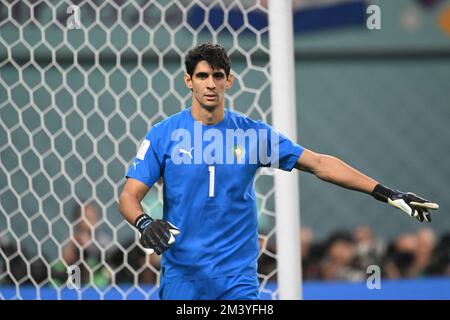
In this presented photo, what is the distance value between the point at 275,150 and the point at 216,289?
0.60m

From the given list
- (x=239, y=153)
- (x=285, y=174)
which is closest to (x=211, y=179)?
(x=239, y=153)

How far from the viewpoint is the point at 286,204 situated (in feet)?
15.1

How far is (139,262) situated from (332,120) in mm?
3154

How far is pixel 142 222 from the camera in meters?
3.67

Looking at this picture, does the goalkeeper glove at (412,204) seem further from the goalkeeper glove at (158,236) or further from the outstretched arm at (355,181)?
the goalkeeper glove at (158,236)

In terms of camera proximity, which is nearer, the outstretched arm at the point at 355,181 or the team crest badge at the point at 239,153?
the outstretched arm at the point at 355,181

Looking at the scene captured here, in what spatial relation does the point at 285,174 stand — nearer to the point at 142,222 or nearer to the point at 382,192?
the point at 382,192

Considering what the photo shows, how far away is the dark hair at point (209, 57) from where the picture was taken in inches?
154

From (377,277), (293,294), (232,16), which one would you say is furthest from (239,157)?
(232,16)

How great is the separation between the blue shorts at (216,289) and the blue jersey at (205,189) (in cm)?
2

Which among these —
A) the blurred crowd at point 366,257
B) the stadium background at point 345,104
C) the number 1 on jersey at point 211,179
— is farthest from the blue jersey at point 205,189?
the stadium background at point 345,104

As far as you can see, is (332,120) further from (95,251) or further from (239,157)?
(239,157)

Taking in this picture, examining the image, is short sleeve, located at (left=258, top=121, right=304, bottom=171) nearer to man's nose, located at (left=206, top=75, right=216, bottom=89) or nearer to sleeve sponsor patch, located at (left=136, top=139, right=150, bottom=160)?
man's nose, located at (left=206, top=75, right=216, bottom=89)
